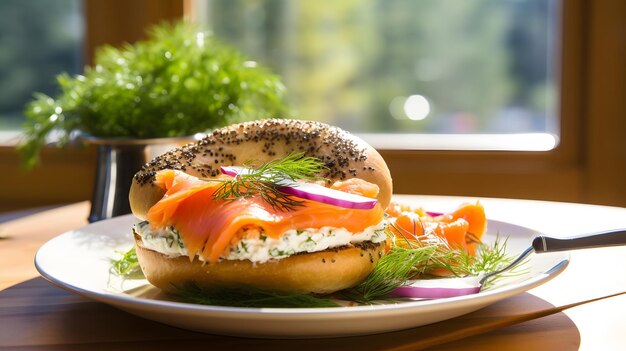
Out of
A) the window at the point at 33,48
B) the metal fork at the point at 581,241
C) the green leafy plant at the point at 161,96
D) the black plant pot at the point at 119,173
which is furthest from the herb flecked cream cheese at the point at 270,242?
the window at the point at 33,48

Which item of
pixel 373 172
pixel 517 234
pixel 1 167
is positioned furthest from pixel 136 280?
pixel 1 167

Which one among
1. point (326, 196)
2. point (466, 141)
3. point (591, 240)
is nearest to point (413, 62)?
point (466, 141)

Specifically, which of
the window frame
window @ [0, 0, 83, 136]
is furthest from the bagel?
window @ [0, 0, 83, 136]

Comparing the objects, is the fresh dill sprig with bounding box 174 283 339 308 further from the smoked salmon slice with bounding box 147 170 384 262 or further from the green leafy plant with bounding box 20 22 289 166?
the green leafy plant with bounding box 20 22 289 166

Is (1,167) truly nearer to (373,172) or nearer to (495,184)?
(495,184)

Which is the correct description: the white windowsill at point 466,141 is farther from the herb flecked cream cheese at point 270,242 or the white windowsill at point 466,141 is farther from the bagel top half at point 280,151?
the herb flecked cream cheese at point 270,242
